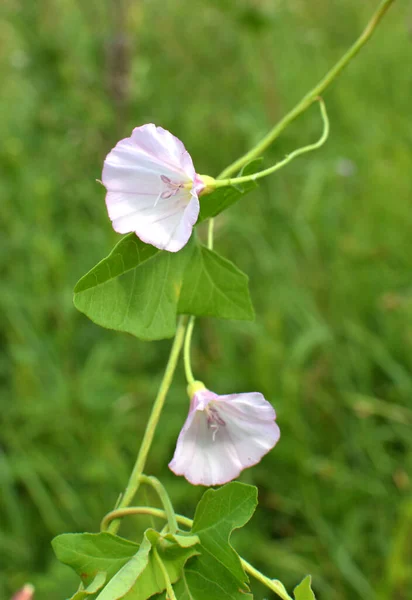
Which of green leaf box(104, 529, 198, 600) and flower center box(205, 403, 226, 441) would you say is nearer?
green leaf box(104, 529, 198, 600)

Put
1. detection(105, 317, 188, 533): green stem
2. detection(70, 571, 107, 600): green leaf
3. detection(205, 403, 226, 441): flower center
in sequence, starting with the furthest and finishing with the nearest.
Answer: detection(205, 403, 226, 441): flower center, detection(105, 317, 188, 533): green stem, detection(70, 571, 107, 600): green leaf

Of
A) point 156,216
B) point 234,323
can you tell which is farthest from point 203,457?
point 234,323

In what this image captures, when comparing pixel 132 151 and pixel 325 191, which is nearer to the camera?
pixel 132 151

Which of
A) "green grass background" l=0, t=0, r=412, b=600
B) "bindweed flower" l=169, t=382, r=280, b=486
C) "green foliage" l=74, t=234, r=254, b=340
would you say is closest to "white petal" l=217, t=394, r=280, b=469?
"bindweed flower" l=169, t=382, r=280, b=486

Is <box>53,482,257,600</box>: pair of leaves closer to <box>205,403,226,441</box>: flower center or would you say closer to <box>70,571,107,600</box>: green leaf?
<box>70,571,107,600</box>: green leaf

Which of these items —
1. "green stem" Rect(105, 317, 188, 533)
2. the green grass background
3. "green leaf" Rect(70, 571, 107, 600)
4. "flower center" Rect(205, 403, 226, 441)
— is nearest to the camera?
"green leaf" Rect(70, 571, 107, 600)

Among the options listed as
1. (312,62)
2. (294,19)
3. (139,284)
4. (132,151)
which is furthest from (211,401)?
(294,19)

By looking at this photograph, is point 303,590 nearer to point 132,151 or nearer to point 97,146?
point 132,151
